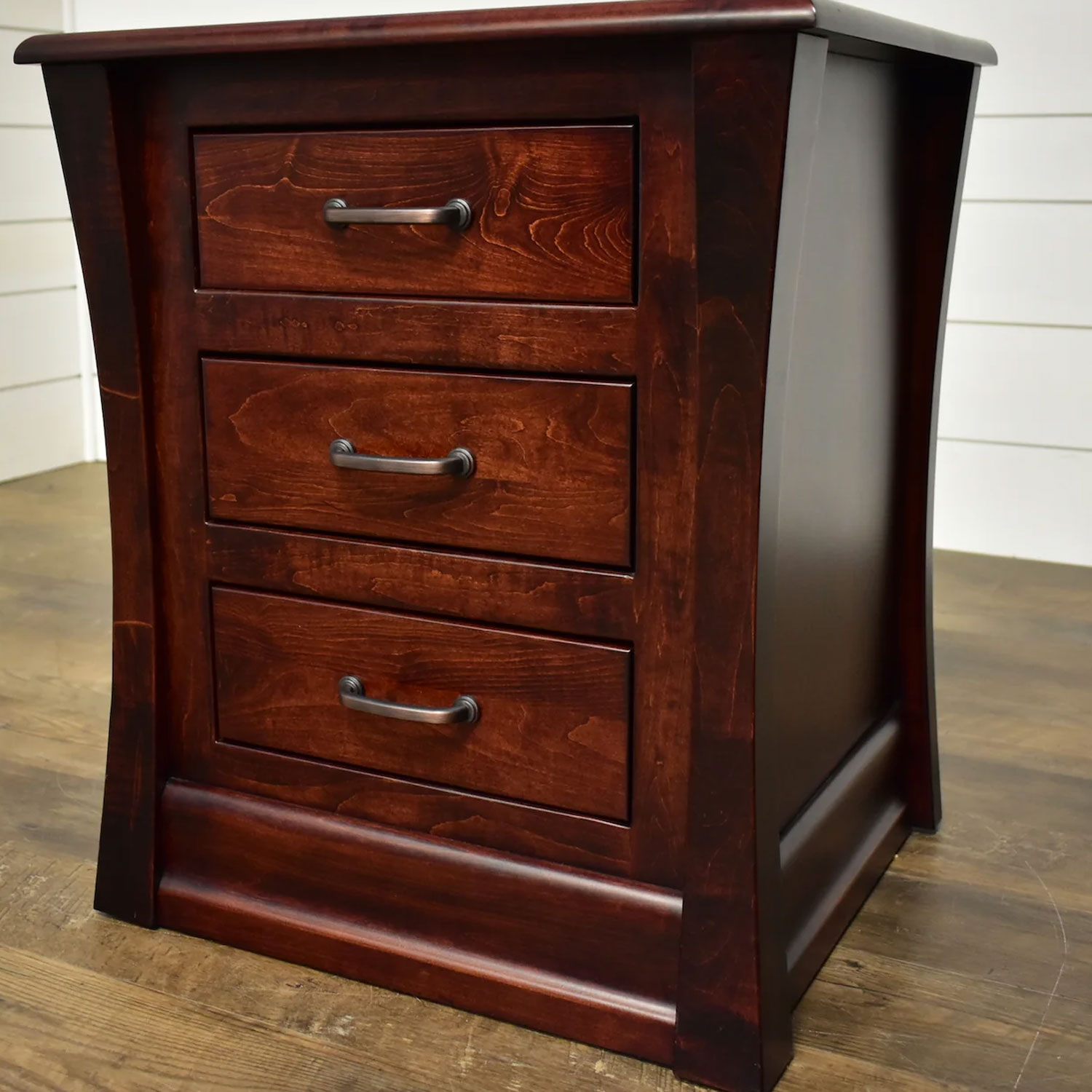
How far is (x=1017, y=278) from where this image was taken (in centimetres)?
240

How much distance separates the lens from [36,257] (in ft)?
10.1

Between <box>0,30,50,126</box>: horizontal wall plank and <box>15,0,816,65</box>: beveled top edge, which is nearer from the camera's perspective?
<box>15,0,816,65</box>: beveled top edge

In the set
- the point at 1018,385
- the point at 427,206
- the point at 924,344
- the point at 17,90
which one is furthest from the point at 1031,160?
the point at 17,90

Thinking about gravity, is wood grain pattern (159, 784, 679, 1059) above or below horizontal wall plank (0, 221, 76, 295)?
below

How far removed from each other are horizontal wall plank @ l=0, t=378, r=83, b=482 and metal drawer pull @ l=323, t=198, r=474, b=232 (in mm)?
2303

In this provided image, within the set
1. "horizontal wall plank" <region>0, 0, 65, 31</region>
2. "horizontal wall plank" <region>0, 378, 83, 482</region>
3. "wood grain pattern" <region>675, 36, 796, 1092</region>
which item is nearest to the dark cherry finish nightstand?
"wood grain pattern" <region>675, 36, 796, 1092</region>

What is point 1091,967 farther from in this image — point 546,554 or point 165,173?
point 165,173

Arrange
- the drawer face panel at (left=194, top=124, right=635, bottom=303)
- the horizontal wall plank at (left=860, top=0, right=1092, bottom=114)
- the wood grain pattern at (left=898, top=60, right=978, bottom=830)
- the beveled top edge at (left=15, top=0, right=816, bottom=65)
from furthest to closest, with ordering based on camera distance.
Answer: the horizontal wall plank at (left=860, top=0, right=1092, bottom=114) → the wood grain pattern at (left=898, top=60, right=978, bottom=830) → the drawer face panel at (left=194, top=124, right=635, bottom=303) → the beveled top edge at (left=15, top=0, right=816, bottom=65)

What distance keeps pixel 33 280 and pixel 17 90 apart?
16.1 inches

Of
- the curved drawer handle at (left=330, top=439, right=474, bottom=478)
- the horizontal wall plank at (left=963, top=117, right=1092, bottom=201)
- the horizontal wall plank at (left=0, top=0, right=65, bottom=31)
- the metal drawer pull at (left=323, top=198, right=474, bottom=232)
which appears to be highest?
the horizontal wall plank at (left=0, top=0, right=65, bottom=31)

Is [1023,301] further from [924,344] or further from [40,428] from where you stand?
[40,428]

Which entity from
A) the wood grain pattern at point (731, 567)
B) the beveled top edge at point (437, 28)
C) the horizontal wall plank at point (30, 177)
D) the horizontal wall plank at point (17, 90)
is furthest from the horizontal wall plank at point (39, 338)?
the wood grain pattern at point (731, 567)

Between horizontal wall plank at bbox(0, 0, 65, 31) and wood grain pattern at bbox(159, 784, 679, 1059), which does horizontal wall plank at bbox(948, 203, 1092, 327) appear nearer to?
wood grain pattern at bbox(159, 784, 679, 1059)

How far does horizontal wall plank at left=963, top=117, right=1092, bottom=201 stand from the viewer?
2.32 meters
